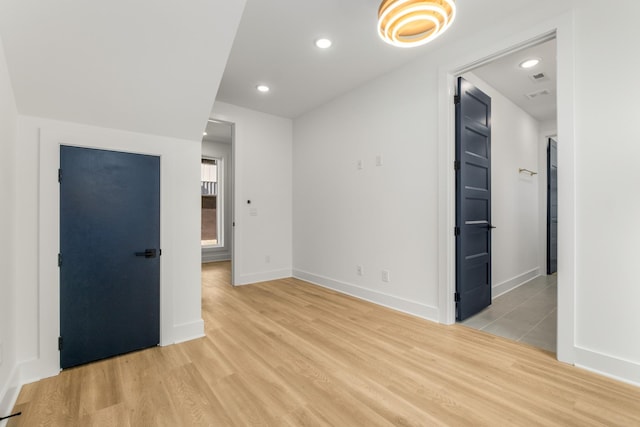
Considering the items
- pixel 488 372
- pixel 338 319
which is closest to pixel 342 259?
pixel 338 319

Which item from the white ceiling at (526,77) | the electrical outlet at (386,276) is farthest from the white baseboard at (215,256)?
the white ceiling at (526,77)

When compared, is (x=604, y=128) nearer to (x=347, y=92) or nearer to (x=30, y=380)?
(x=347, y=92)

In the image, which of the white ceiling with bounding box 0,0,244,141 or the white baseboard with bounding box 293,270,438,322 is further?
the white baseboard with bounding box 293,270,438,322

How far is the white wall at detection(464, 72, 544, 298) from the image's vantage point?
12.6 ft

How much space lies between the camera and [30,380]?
1854 millimetres

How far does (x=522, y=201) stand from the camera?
4.51 m

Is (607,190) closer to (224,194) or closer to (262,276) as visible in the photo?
(262,276)

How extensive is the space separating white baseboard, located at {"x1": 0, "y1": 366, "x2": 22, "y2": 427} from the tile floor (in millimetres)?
3393

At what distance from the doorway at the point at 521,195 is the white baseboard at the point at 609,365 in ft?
0.89

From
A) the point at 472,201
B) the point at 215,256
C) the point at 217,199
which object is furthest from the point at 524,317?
the point at 217,199

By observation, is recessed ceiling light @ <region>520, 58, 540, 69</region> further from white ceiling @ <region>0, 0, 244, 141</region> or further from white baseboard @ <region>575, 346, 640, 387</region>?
white ceiling @ <region>0, 0, 244, 141</region>

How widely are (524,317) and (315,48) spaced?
3.57m

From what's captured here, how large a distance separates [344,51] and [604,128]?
2.26 metres

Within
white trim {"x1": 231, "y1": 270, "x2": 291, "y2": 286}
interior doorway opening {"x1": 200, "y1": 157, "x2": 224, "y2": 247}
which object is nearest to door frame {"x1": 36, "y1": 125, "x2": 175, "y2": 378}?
white trim {"x1": 231, "y1": 270, "x2": 291, "y2": 286}
